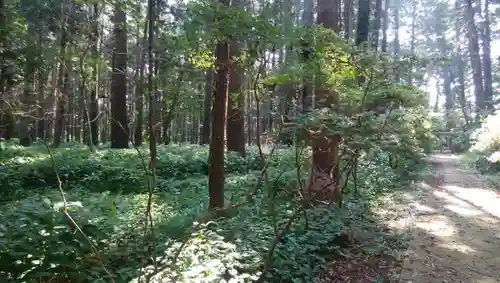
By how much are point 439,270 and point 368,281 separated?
1219 mm

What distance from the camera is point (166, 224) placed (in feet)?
19.4

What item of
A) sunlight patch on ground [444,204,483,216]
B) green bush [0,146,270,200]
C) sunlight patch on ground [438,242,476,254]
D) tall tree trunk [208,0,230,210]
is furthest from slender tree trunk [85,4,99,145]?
sunlight patch on ground [444,204,483,216]

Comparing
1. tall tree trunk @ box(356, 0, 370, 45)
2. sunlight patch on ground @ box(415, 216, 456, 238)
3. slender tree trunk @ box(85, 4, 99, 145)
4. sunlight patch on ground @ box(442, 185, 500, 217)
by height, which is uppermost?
tall tree trunk @ box(356, 0, 370, 45)

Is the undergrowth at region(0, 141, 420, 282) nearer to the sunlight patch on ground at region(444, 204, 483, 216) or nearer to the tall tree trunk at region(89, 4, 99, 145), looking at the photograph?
the sunlight patch on ground at region(444, 204, 483, 216)

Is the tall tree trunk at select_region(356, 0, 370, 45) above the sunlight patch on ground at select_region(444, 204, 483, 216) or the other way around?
above

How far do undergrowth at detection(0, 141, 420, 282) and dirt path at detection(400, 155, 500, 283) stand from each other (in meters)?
0.68

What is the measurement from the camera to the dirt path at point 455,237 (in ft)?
18.6

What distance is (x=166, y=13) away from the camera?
16.7 feet

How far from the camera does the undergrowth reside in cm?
380

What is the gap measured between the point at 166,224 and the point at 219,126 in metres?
1.67

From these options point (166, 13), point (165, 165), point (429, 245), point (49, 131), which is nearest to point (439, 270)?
point (429, 245)

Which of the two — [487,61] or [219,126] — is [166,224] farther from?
[487,61]

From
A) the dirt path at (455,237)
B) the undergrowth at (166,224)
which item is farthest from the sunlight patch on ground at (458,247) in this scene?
the undergrowth at (166,224)

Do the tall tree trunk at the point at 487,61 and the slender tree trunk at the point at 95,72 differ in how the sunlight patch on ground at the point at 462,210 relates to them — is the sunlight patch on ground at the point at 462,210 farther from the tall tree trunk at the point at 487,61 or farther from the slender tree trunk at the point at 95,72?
the tall tree trunk at the point at 487,61
